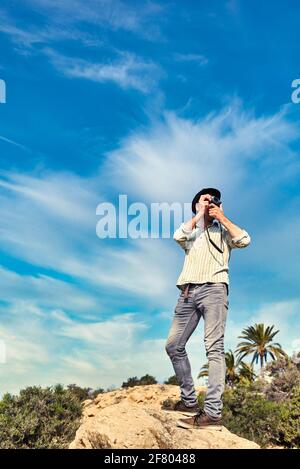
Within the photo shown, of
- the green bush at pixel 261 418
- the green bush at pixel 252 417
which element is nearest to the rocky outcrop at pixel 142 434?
the green bush at pixel 261 418

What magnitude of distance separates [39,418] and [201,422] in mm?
9402

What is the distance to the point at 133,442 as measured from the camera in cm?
586

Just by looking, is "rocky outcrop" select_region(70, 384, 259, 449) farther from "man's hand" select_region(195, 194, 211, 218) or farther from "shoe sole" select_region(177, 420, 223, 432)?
"man's hand" select_region(195, 194, 211, 218)

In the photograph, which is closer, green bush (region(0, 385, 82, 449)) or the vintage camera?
the vintage camera

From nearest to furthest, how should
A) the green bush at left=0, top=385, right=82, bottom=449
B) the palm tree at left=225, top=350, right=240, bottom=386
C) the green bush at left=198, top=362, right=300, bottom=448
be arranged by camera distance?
the green bush at left=0, top=385, right=82, bottom=449, the green bush at left=198, top=362, right=300, bottom=448, the palm tree at left=225, top=350, right=240, bottom=386

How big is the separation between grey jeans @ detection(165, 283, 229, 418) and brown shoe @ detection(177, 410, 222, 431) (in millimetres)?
63

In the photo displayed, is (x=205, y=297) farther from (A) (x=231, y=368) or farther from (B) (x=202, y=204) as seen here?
(A) (x=231, y=368)

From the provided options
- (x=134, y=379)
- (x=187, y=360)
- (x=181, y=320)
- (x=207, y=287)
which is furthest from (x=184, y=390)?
(x=134, y=379)

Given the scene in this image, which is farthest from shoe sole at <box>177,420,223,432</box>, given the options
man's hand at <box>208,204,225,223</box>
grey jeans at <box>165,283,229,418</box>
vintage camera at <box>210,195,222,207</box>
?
vintage camera at <box>210,195,222,207</box>

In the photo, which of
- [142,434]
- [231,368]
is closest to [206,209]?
[142,434]

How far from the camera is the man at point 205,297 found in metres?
6.34

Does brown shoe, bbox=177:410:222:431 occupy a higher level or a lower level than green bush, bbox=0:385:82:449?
lower

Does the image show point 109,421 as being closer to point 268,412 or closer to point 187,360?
point 187,360

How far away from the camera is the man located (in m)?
6.34
